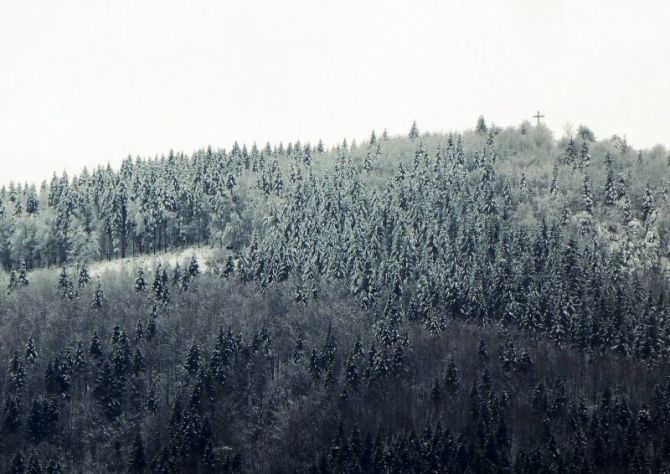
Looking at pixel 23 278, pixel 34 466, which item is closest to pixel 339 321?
pixel 34 466

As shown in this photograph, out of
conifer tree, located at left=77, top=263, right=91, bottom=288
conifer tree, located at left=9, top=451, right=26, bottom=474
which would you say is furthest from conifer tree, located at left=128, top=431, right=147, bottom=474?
conifer tree, located at left=77, top=263, right=91, bottom=288

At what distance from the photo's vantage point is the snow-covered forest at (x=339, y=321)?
365 ft

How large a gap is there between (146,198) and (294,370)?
198 feet

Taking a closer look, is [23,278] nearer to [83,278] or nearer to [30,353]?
[83,278]

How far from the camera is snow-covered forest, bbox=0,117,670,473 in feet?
365

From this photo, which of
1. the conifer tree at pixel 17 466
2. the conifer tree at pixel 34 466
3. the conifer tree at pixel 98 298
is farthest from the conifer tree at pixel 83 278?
the conifer tree at pixel 34 466

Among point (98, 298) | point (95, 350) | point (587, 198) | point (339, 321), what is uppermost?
point (587, 198)

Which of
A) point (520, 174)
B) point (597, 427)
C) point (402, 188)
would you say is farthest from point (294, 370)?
point (520, 174)

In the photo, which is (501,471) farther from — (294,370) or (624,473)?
(294,370)

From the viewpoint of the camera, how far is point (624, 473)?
102 meters

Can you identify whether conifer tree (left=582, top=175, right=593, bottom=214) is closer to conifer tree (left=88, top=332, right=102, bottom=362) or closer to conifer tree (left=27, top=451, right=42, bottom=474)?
conifer tree (left=88, top=332, right=102, bottom=362)

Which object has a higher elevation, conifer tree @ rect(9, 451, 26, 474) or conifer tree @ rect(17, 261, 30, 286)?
conifer tree @ rect(17, 261, 30, 286)

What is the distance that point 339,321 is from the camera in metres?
137

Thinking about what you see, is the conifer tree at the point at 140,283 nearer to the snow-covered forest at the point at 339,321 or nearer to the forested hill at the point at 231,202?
the snow-covered forest at the point at 339,321
